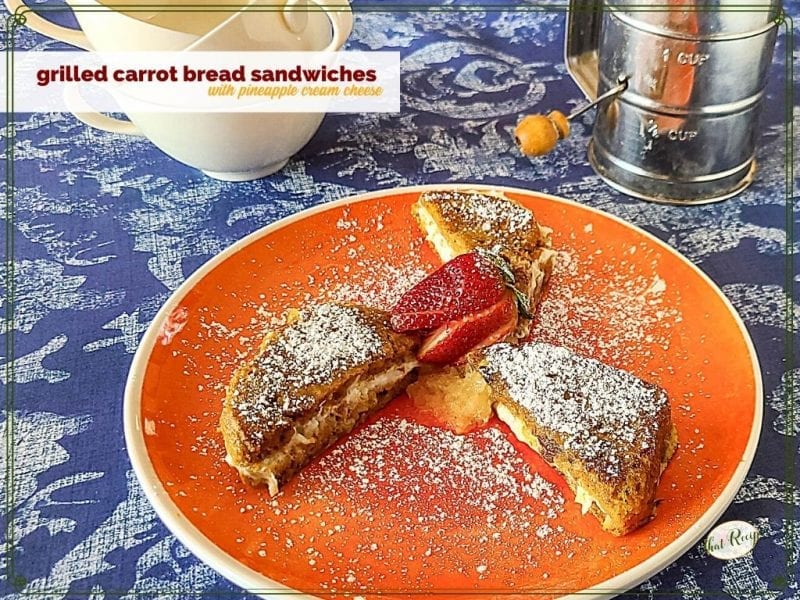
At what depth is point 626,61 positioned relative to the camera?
1474 mm

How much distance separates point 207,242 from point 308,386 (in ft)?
1.62

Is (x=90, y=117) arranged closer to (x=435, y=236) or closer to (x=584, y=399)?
(x=435, y=236)

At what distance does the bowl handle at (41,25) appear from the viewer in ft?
4.59

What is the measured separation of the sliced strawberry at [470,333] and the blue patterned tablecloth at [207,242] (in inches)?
14.7

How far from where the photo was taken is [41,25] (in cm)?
142

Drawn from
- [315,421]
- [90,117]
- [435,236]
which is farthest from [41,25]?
[315,421]

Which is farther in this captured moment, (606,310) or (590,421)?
(606,310)

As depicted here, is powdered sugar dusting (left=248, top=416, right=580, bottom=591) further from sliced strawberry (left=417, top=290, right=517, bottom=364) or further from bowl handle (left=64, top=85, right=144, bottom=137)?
bowl handle (left=64, top=85, right=144, bottom=137)

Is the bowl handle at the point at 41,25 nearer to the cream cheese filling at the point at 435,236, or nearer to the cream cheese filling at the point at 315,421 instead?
the cream cheese filling at the point at 435,236
